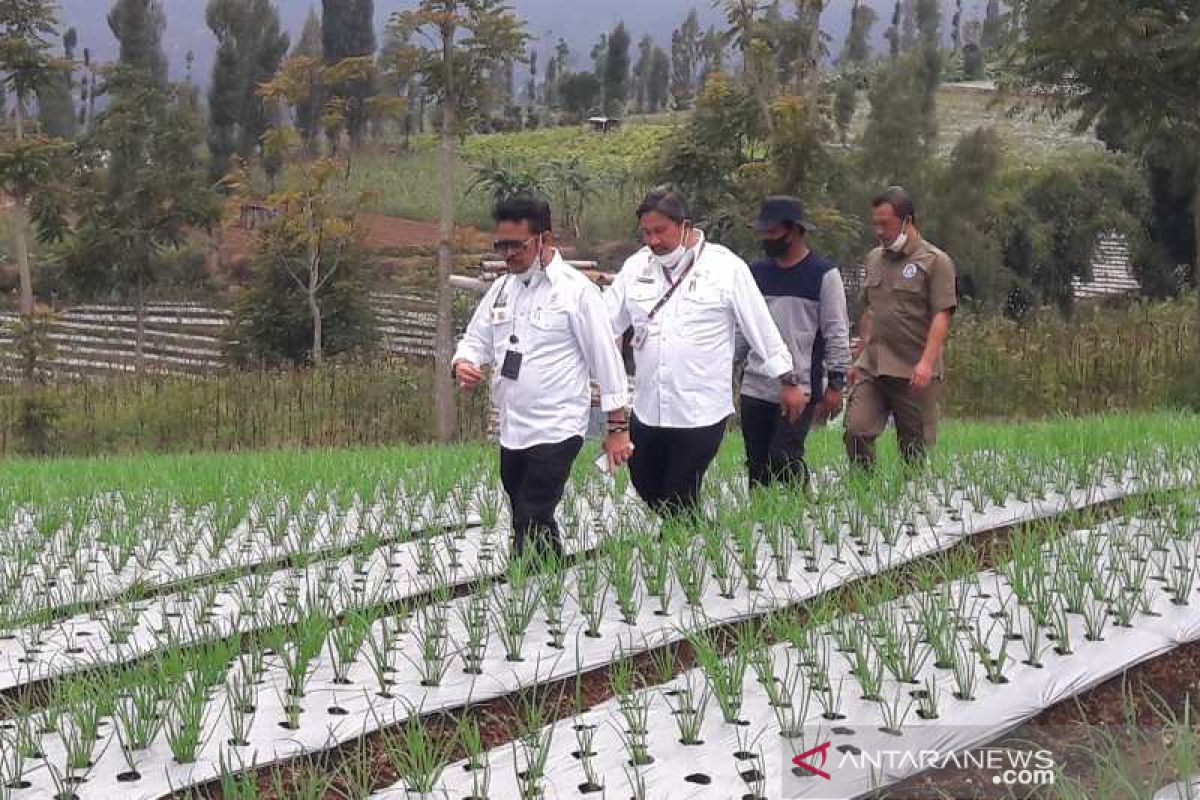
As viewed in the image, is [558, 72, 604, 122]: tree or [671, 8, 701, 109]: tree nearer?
[558, 72, 604, 122]: tree

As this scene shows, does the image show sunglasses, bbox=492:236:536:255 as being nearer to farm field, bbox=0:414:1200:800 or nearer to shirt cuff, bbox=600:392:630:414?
shirt cuff, bbox=600:392:630:414

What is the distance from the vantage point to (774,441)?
253 inches

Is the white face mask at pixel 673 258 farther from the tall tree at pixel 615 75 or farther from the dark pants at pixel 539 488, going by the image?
the tall tree at pixel 615 75

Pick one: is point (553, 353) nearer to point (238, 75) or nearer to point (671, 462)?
point (671, 462)

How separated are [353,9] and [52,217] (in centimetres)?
4373

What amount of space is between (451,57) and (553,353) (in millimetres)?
15208

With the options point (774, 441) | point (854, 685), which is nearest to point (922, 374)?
point (774, 441)

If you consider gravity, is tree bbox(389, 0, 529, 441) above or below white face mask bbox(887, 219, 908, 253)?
above

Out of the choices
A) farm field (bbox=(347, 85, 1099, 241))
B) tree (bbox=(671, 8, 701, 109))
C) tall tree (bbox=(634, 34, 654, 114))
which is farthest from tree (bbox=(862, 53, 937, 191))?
tall tree (bbox=(634, 34, 654, 114))

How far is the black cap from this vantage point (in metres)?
6.14

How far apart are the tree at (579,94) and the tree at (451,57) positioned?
6767 cm

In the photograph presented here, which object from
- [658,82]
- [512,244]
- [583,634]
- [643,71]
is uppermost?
[643,71]

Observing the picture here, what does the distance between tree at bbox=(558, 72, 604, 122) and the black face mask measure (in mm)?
81755

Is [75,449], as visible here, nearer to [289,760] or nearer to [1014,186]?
[289,760]
